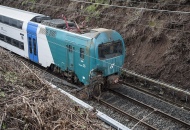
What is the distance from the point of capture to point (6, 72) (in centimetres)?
685

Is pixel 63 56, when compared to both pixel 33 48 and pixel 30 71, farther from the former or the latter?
pixel 30 71

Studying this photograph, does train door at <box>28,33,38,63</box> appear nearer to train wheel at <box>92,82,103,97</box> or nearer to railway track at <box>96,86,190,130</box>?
train wheel at <box>92,82,103,97</box>

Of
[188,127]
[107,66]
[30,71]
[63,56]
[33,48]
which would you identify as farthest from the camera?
[33,48]

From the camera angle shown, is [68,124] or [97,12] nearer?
[68,124]

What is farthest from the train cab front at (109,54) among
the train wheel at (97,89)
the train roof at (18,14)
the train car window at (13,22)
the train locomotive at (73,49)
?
the train car window at (13,22)

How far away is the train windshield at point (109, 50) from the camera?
12.4m

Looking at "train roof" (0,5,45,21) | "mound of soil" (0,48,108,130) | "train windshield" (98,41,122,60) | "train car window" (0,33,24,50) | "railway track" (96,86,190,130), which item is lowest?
"railway track" (96,86,190,130)

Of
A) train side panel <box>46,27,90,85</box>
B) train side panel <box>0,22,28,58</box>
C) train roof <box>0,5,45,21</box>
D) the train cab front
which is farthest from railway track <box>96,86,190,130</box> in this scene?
train roof <box>0,5,45,21</box>

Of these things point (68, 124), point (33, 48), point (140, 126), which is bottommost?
point (140, 126)

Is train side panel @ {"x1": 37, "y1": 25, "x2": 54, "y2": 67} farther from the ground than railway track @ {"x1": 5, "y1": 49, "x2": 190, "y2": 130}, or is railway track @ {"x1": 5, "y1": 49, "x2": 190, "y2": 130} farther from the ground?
train side panel @ {"x1": 37, "y1": 25, "x2": 54, "y2": 67}

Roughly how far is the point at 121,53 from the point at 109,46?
96 cm

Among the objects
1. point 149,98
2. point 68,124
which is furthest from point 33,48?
point 68,124

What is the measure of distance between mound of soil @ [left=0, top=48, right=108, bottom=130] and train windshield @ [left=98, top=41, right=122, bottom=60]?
6.35 meters

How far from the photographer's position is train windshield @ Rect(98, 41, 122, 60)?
1238cm
